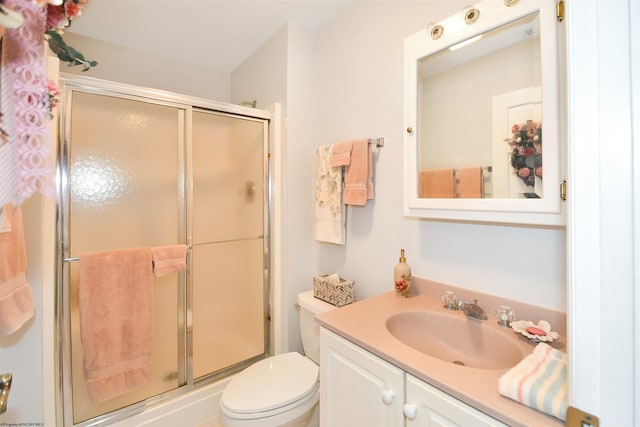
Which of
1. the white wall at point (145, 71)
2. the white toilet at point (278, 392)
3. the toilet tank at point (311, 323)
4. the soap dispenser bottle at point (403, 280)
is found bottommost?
the white toilet at point (278, 392)

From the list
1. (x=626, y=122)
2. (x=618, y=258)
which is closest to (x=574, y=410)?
(x=618, y=258)

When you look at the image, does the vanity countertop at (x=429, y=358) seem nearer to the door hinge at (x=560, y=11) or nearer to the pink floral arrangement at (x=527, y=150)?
the pink floral arrangement at (x=527, y=150)

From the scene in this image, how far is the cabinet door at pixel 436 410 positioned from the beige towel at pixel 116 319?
4.65 feet

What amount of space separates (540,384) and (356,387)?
518 mm

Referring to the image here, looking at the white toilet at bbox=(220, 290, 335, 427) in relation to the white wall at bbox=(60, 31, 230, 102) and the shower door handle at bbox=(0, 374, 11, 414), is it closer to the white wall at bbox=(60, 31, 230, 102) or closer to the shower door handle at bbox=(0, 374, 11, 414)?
the shower door handle at bbox=(0, 374, 11, 414)

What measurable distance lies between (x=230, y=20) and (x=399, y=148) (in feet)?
4.66

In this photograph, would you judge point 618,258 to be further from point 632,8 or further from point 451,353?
point 451,353

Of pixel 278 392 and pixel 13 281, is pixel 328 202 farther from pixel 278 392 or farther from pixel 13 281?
pixel 13 281

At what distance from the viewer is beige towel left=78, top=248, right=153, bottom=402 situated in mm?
1396

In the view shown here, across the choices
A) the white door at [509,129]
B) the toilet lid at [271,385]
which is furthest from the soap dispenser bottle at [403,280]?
the toilet lid at [271,385]

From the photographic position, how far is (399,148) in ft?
4.51

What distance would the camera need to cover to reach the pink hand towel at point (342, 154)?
152cm

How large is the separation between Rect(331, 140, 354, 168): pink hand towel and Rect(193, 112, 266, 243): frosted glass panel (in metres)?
0.63

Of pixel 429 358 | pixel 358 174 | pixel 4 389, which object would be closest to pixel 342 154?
pixel 358 174
